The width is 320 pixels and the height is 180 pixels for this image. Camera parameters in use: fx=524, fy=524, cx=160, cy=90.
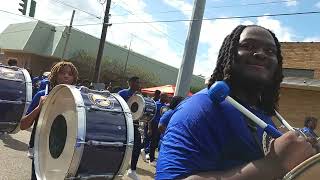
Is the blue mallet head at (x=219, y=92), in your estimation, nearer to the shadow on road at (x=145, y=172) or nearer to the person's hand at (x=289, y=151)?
the person's hand at (x=289, y=151)

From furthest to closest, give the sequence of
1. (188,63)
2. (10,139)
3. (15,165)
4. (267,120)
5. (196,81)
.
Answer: (196,81) → (188,63) → (10,139) → (15,165) → (267,120)

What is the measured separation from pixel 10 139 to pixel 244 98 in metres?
9.95

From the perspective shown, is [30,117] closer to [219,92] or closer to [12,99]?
[12,99]

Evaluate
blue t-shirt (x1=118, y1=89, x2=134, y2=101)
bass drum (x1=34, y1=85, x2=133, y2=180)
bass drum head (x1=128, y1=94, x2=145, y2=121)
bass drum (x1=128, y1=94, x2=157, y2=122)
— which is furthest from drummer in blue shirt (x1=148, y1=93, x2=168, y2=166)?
bass drum (x1=34, y1=85, x2=133, y2=180)

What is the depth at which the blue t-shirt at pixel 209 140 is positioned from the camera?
6.01 ft

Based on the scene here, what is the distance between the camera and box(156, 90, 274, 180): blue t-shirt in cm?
183

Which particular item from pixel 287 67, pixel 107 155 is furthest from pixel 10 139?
pixel 287 67

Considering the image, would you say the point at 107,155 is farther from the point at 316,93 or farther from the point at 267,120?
the point at 316,93

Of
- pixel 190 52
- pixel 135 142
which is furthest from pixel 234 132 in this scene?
pixel 190 52

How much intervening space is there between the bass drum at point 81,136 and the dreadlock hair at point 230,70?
279 centimetres

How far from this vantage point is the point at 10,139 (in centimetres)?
1128

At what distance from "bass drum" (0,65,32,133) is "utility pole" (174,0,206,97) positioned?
18.4 feet

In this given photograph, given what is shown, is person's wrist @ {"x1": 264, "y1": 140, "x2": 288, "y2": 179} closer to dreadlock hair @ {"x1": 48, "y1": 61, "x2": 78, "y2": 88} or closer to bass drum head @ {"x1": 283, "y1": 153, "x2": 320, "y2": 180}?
bass drum head @ {"x1": 283, "y1": 153, "x2": 320, "y2": 180}

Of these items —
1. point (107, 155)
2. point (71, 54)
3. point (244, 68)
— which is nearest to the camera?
point (244, 68)
